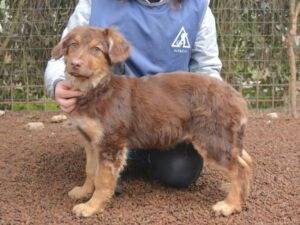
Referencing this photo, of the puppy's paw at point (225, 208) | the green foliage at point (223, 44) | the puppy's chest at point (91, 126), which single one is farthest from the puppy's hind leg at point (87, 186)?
the green foliage at point (223, 44)

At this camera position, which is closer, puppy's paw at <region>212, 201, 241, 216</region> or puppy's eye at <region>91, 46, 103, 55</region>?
puppy's eye at <region>91, 46, 103, 55</region>

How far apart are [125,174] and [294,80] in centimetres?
350

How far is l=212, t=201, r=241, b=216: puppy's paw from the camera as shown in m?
4.35

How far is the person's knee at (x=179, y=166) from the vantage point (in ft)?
16.1

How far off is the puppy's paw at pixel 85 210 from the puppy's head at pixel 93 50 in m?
0.93

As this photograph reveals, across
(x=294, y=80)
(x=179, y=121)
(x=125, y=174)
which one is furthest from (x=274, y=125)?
(x=179, y=121)

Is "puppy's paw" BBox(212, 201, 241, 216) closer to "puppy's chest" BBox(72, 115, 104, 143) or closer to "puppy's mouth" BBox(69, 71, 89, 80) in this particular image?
"puppy's chest" BBox(72, 115, 104, 143)

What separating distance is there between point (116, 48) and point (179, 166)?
4.48ft

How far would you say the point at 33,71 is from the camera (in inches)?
316

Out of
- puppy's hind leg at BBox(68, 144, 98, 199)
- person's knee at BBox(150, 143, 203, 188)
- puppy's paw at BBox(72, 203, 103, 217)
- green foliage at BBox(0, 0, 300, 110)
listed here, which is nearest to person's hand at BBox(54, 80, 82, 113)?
puppy's hind leg at BBox(68, 144, 98, 199)

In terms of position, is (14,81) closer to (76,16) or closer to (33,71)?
(33,71)

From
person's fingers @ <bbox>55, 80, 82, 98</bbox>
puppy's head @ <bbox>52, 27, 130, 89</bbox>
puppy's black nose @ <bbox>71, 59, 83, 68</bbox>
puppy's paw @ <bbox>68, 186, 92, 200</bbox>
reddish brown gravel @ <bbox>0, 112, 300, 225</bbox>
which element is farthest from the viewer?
puppy's paw @ <bbox>68, 186, 92, 200</bbox>

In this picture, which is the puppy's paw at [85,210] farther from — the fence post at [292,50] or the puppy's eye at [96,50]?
the fence post at [292,50]

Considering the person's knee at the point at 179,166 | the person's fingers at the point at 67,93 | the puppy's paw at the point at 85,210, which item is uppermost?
the person's fingers at the point at 67,93
